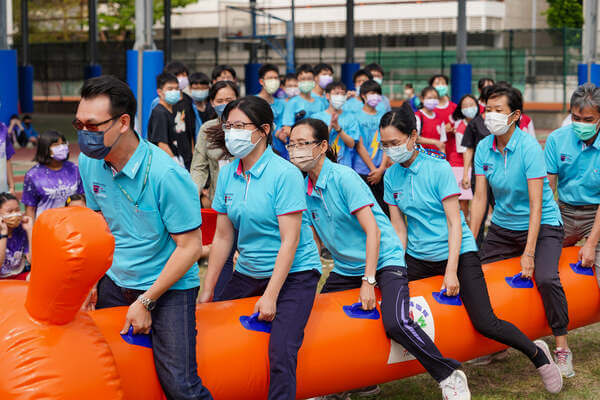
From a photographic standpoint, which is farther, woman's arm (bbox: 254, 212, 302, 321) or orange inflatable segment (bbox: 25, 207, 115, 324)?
woman's arm (bbox: 254, 212, 302, 321)

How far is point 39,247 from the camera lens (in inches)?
121

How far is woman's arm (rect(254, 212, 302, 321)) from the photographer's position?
12.3 ft

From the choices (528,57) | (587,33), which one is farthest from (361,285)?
(528,57)

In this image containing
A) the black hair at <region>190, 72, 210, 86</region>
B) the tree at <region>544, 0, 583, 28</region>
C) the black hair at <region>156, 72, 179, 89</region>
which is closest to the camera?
the black hair at <region>156, 72, 179, 89</region>

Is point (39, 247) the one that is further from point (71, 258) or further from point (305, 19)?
point (305, 19)

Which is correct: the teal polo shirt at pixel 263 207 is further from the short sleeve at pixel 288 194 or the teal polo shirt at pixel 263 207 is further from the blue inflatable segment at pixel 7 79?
the blue inflatable segment at pixel 7 79

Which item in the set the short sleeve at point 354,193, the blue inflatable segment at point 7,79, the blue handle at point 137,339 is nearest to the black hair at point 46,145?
the short sleeve at point 354,193

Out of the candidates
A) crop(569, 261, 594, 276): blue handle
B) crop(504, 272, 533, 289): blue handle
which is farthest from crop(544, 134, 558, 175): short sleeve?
crop(504, 272, 533, 289): blue handle

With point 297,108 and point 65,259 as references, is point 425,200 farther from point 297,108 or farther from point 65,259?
point 297,108

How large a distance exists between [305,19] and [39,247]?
43.2 meters

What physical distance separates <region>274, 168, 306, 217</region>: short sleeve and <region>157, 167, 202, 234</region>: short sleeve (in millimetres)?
536

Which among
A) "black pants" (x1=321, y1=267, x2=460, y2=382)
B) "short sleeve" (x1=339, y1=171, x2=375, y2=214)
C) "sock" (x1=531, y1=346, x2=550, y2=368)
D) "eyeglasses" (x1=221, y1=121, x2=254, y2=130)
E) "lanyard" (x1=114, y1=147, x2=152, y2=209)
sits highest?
"eyeglasses" (x1=221, y1=121, x2=254, y2=130)

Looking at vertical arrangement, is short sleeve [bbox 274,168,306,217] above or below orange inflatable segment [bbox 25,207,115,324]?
above

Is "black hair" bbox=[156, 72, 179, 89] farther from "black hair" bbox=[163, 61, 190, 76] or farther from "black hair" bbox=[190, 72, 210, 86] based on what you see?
"black hair" bbox=[163, 61, 190, 76]
